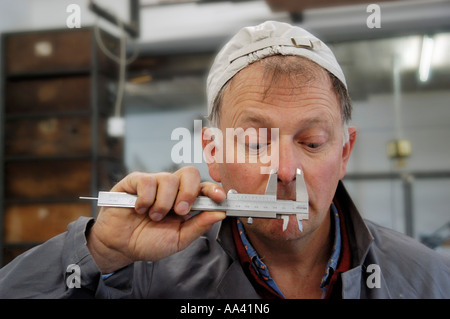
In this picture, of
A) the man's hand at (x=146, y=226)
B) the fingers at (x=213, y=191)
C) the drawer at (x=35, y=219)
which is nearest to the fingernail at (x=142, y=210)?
the man's hand at (x=146, y=226)

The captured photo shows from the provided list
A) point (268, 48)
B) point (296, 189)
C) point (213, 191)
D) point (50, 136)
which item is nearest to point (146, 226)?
point (213, 191)

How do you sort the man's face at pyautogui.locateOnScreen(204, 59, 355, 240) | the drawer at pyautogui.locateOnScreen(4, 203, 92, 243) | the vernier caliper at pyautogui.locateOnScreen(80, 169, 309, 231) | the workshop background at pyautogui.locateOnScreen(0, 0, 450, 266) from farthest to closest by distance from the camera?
the workshop background at pyautogui.locateOnScreen(0, 0, 450, 266), the drawer at pyautogui.locateOnScreen(4, 203, 92, 243), the man's face at pyautogui.locateOnScreen(204, 59, 355, 240), the vernier caliper at pyautogui.locateOnScreen(80, 169, 309, 231)

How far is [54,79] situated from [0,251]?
4.25 feet

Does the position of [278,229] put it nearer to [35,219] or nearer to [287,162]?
[287,162]

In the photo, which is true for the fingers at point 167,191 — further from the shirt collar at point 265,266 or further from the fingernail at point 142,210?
the shirt collar at point 265,266

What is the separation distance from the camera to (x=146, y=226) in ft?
2.47

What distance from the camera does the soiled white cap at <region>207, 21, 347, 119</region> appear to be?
2.75ft

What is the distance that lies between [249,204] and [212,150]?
0.30m

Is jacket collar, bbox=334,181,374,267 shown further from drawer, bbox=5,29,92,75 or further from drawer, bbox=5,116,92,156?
drawer, bbox=5,29,92,75

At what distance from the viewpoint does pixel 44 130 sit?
300 centimetres

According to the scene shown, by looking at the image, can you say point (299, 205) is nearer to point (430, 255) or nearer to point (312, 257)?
point (312, 257)

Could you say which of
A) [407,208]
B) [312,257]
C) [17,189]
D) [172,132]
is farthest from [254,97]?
[407,208]

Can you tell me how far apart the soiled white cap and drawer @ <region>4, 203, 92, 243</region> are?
149cm

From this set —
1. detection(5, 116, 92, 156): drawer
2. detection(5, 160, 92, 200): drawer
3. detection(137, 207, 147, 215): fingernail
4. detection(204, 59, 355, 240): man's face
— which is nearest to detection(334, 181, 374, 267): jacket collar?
detection(204, 59, 355, 240): man's face
